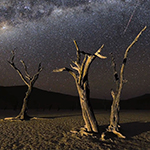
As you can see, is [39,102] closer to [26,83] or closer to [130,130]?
[26,83]

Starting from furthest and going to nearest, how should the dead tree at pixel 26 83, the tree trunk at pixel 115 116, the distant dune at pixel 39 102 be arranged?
the distant dune at pixel 39 102
the dead tree at pixel 26 83
the tree trunk at pixel 115 116

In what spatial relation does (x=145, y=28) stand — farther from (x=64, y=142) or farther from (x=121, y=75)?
(x=64, y=142)

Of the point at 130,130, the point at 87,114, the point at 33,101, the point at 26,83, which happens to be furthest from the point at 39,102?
the point at 87,114

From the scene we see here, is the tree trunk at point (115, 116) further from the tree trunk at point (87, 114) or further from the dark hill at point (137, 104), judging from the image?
the dark hill at point (137, 104)

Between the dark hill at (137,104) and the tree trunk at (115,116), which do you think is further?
the dark hill at (137,104)

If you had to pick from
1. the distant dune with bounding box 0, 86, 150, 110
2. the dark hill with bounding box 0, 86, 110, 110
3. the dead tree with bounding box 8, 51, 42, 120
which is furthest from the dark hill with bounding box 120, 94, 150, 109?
the dead tree with bounding box 8, 51, 42, 120

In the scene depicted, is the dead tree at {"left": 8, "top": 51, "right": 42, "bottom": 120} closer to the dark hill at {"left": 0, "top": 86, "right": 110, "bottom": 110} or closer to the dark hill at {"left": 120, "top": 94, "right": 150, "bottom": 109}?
the dark hill at {"left": 0, "top": 86, "right": 110, "bottom": 110}

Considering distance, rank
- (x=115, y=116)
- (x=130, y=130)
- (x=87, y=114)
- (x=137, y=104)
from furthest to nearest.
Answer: (x=137, y=104)
(x=130, y=130)
(x=115, y=116)
(x=87, y=114)

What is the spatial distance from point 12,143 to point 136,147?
634cm

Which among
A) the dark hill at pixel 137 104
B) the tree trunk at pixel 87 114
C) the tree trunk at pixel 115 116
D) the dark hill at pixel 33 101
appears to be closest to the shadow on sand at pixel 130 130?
the tree trunk at pixel 115 116

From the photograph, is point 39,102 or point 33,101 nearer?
point 33,101

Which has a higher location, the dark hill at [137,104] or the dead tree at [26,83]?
the dead tree at [26,83]

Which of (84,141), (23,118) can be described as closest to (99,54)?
(84,141)

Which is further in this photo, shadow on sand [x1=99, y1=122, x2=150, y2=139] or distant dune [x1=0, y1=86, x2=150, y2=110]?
distant dune [x1=0, y1=86, x2=150, y2=110]
